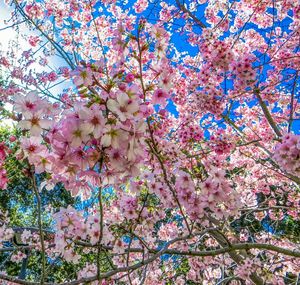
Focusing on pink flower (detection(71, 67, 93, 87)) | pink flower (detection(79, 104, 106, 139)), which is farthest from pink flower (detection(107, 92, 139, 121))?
pink flower (detection(71, 67, 93, 87))

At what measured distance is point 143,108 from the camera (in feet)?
4.59

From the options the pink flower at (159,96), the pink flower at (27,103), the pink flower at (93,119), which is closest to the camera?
the pink flower at (93,119)

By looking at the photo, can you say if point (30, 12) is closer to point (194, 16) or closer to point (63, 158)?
point (194, 16)

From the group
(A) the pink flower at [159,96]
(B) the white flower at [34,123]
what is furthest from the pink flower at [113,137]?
(A) the pink flower at [159,96]

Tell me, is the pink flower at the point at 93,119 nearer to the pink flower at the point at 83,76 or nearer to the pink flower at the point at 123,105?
the pink flower at the point at 123,105

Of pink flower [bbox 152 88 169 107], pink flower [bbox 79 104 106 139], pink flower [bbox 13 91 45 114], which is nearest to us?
pink flower [bbox 79 104 106 139]

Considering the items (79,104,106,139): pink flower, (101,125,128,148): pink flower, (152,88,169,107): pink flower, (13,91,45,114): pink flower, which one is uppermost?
(152,88,169,107): pink flower

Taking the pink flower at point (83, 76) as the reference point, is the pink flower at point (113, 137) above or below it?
below

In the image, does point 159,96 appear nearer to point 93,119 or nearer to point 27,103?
point 93,119

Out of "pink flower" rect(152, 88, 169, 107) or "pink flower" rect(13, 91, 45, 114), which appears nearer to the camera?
"pink flower" rect(13, 91, 45, 114)

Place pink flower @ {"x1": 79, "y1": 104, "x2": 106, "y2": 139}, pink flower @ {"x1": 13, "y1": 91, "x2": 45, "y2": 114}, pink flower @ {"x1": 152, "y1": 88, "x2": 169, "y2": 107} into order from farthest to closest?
pink flower @ {"x1": 152, "y1": 88, "x2": 169, "y2": 107} → pink flower @ {"x1": 13, "y1": 91, "x2": 45, "y2": 114} → pink flower @ {"x1": 79, "y1": 104, "x2": 106, "y2": 139}

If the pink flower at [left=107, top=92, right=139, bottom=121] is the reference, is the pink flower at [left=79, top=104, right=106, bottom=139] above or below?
below

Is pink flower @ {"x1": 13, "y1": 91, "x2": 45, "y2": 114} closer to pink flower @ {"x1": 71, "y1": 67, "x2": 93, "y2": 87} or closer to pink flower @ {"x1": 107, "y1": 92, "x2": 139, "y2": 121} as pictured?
pink flower @ {"x1": 71, "y1": 67, "x2": 93, "y2": 87}

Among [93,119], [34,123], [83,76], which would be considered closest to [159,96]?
[83,76]
